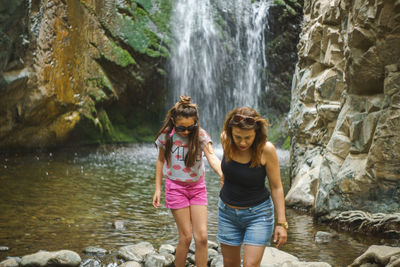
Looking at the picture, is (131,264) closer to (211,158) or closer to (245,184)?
(211,158)

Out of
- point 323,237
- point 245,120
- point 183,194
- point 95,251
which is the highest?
point 245,120

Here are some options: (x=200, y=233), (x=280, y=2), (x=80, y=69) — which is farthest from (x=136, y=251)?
(x=280, y=2)

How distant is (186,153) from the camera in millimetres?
3611

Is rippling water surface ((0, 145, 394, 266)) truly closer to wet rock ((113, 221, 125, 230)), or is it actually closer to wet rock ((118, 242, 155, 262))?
wet rock ((113, 221, 125, 230))

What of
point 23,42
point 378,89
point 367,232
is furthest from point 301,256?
point 23,42

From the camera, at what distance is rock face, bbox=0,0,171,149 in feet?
37.7

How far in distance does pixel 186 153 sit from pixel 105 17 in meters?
14.6

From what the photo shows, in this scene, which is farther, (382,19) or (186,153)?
(382,19)

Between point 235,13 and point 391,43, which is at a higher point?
point 235,13

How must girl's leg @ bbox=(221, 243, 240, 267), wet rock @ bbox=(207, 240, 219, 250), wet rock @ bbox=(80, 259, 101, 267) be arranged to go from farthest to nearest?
wet rock @ bbox=(207, 240, 219, 250) → wet rock @ bbox=(80, 259, 101, 267) → girl's leg @ bbox=(221, 243, 240, 267)

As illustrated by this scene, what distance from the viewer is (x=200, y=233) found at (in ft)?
11.4

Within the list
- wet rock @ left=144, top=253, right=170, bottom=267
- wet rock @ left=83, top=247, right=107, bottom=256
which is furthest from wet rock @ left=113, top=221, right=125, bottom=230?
wet rock @ left=144, top=253, right=170, bottom=267

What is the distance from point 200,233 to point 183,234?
0.54 feet

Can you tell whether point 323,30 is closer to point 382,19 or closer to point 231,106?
point 382,19
